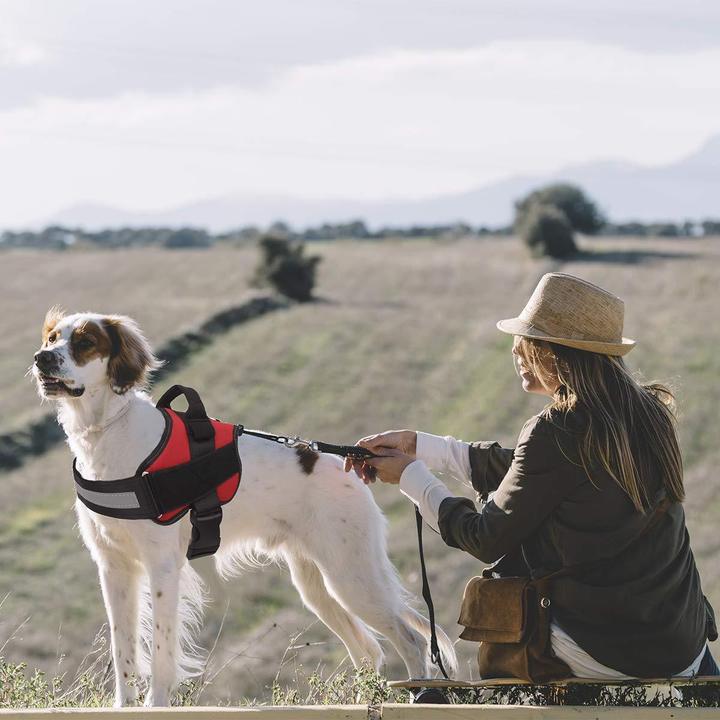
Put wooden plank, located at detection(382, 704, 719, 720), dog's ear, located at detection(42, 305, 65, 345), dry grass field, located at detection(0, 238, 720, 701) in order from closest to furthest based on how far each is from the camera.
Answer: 1. wooden plank, located at detection(382, 704, 719, 720)
2. dog's ear, located at detection(42, 305, 65, 345)
3. dry grass field, located at detection(0, 238, 720, 701)

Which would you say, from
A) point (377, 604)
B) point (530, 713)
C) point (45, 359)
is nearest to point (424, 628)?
point (377, 604)

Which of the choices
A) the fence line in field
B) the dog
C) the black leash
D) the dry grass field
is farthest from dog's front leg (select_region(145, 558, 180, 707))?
the dry grass field

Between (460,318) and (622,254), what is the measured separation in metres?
17.9

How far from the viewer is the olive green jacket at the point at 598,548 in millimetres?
3871

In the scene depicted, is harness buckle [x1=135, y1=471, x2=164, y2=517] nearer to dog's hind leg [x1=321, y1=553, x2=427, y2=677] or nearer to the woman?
dog's hind leg [x1=321, y1=553, x2=427, y2=677]

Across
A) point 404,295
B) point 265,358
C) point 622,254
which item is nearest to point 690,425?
point 265,358

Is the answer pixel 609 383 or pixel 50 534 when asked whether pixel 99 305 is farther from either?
pixel 609 383

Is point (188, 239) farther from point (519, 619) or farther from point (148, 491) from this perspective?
point (519, 619)

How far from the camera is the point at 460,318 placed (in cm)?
4372

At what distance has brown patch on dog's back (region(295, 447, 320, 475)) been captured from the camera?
5250 mm

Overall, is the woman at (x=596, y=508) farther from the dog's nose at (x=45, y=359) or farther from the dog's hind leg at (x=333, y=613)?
the dog's nose at (x=45, y=359)

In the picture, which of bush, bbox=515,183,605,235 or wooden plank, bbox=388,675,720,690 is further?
bush, bbox=515,183,605,235

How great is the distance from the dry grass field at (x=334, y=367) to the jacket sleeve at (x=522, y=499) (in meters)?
0.93

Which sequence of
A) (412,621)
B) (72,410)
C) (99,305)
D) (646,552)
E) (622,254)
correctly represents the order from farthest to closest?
(622,254)
(99,305)
(412,621)
(72,410)
(646,552)
